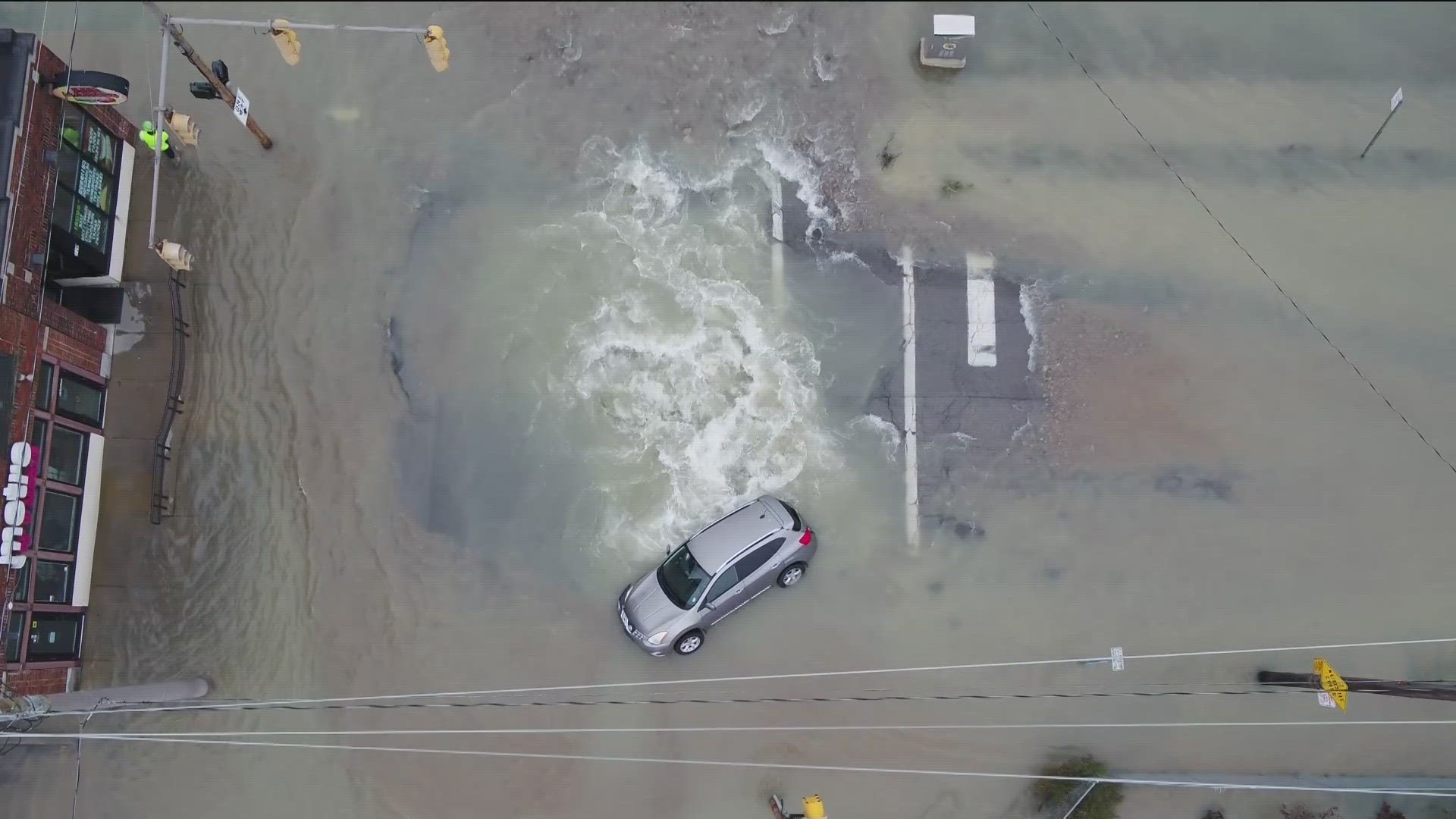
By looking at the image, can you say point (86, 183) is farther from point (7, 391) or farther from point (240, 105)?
point (7, 391)

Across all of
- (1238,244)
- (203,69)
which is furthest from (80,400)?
(1238,244)

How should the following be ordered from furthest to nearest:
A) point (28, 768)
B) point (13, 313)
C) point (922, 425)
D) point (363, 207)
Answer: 1. point (363, 207)
2. point (922, 425)
3. point (28, 768)
4. point (13, 313)

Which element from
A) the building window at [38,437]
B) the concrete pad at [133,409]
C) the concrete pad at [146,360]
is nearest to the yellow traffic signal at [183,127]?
the concrete pad at [146,360]

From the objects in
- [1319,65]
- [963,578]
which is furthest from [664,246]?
[1319,65]

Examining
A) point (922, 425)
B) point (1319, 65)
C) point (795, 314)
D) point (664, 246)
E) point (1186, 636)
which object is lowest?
point (1186, 636)

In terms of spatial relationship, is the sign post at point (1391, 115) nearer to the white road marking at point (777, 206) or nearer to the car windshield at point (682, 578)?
the white road marking at point (777, 206)

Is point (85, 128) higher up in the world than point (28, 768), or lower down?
higher up

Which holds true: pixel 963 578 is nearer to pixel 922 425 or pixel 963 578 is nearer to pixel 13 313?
pixel 922 425
